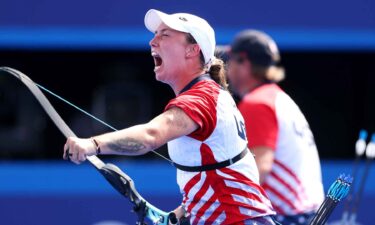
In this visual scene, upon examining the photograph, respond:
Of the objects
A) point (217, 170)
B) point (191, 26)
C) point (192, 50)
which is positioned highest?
point (191, 26)

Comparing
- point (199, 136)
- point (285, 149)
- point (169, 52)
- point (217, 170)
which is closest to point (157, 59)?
point (169, 52)

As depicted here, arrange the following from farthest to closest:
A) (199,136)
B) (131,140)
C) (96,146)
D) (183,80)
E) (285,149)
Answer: (285,149), (183,80), (199,136), (131,140), (96,146)

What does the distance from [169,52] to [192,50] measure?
0.12 metres

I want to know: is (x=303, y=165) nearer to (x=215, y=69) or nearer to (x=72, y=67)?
(x=215, y=69)

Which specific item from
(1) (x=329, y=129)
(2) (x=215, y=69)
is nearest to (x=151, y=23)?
(2) (x=215, y=69)

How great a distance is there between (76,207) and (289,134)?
4.44 metres

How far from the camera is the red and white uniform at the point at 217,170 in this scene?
4327 mm

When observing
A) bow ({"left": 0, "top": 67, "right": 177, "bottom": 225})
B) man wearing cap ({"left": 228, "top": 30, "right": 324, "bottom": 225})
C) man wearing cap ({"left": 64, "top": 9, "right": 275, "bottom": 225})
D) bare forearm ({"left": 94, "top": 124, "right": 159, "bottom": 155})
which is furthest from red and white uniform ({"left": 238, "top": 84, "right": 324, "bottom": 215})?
bare forearm ({"left": 94, "top": 124, "right": 159, "bottom": 155})

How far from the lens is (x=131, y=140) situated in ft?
13.4

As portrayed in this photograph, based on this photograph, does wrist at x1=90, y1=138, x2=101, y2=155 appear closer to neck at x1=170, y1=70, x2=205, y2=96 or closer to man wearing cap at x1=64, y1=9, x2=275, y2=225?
man wearing cap at x1=64, y1=9, x2=275, y2=225

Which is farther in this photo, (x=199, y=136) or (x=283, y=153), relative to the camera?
(x=283, y=153)

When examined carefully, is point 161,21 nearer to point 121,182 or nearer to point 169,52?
point 169,52

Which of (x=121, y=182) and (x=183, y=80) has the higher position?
(x=183, y=80)

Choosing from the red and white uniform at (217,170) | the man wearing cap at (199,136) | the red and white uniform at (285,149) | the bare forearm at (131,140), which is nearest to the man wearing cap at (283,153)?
the red and white uniform at (285,149)
